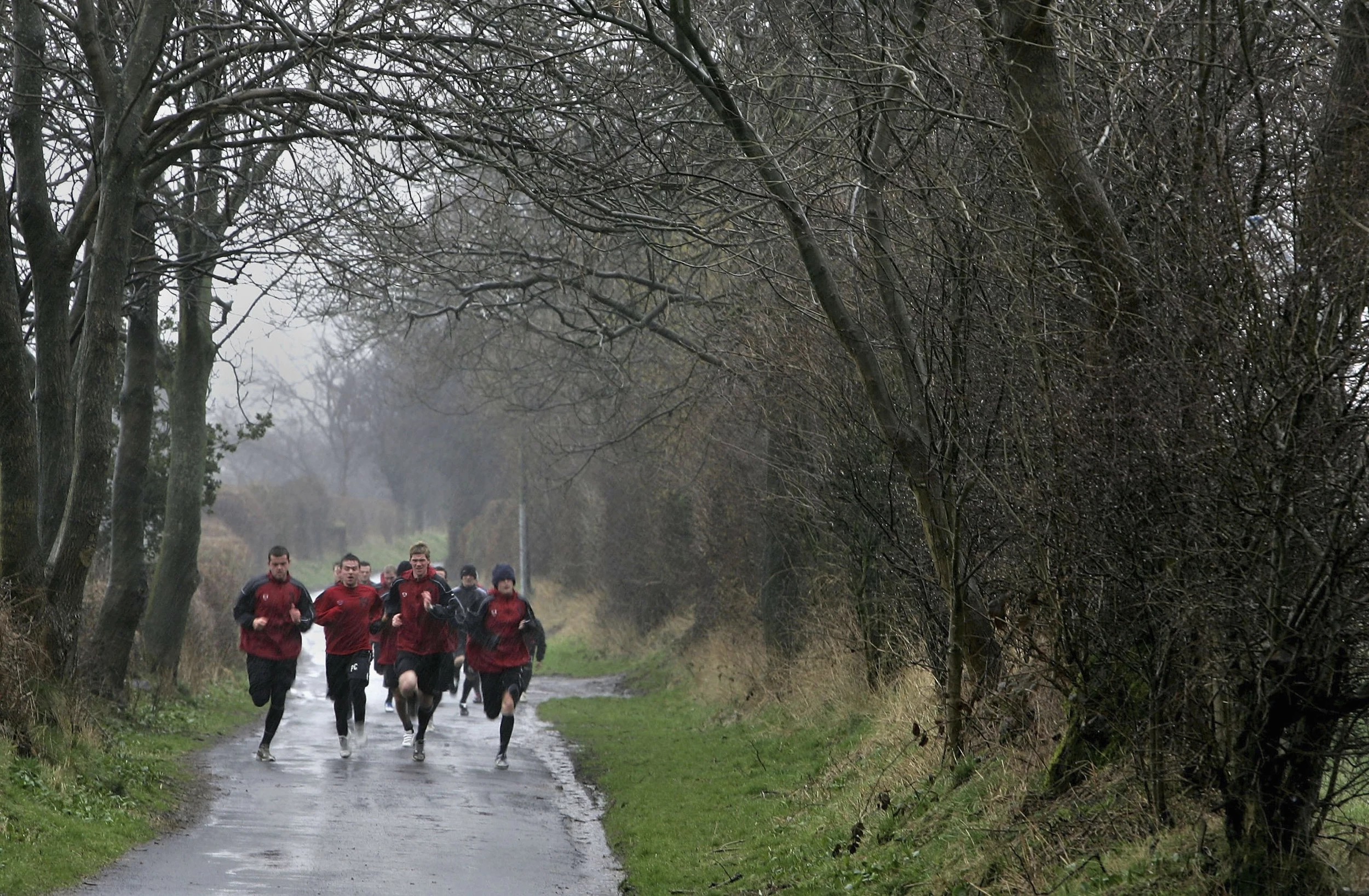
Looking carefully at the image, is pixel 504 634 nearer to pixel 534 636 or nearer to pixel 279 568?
pixel 534 636

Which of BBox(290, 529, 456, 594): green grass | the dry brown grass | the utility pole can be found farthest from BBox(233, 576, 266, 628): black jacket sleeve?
BBox(290, 529, 456, 594): green grass

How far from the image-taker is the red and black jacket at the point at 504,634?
16.0m

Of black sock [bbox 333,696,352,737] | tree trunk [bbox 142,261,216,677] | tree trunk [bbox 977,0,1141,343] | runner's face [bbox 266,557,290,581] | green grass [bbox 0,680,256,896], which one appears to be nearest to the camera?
tree trunk [bbox 977,0,1141,343]

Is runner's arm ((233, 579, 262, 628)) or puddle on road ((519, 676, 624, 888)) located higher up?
runner's arm ((233, 579, 262, 628))

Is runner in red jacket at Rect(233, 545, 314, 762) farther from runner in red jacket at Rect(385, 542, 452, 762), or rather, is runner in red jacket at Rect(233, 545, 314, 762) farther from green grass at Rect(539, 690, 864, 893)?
green grass at Rect(539, 690, 864, 893)

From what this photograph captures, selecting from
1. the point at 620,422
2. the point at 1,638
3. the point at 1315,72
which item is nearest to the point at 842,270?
the point at 1315,72

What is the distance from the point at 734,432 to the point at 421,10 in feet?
28.7

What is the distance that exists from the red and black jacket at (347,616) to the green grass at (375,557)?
40.0 m

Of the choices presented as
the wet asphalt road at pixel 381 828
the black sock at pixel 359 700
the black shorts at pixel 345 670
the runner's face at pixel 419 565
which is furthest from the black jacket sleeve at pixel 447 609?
the wet asphalt road at pixel 381 828

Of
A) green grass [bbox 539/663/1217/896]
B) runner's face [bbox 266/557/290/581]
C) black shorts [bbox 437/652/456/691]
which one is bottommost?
green grass [bbox 539/663/1217/896]

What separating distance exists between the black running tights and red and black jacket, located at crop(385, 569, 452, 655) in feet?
2.07

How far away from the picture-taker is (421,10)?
488 inches

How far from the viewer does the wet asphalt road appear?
8.97 meters

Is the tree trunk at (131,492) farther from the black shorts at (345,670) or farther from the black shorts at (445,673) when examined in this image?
the black shorts at (445,673)
